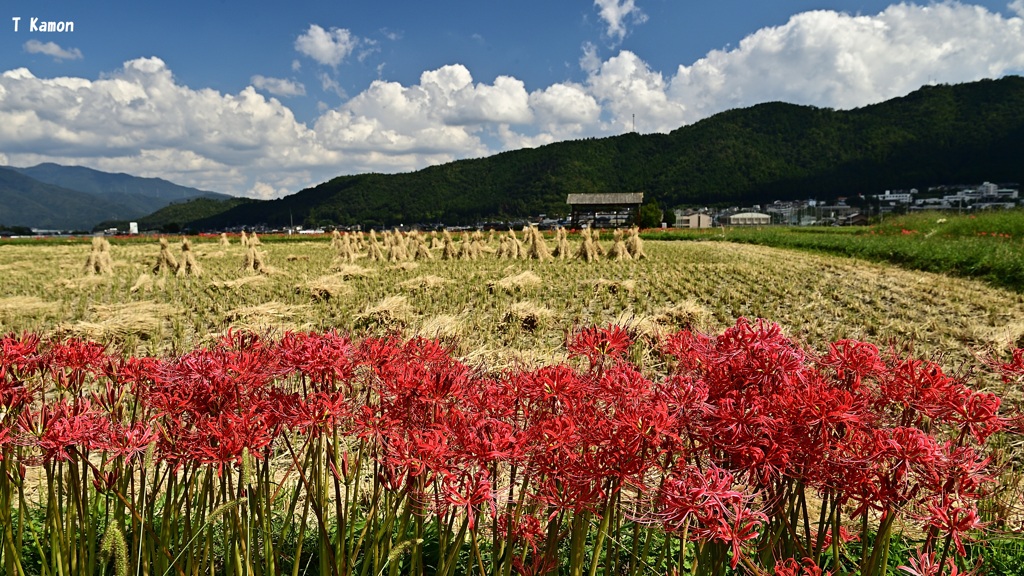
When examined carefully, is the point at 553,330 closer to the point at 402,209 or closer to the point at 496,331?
the point at 496,331

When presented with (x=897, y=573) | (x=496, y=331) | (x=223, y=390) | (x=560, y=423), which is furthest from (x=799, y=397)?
(x=496, y=331)

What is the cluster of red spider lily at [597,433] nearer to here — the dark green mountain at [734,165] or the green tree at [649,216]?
the green tree at [649,216]

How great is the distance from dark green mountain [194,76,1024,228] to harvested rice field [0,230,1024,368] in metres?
106

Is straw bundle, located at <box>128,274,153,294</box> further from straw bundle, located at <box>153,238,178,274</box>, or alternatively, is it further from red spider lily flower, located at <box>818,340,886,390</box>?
red spider lily flower, located at <box>818,340,886,390</box>

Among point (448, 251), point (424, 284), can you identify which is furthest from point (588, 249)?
point (424, 284)

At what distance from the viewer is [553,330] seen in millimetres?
9406

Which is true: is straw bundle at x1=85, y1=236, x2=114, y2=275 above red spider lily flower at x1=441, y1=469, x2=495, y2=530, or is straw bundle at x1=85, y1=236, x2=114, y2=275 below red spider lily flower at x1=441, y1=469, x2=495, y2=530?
above

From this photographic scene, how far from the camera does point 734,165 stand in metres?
149

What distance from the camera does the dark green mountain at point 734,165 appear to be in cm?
12319

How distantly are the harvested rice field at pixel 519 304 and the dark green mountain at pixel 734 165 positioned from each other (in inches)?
4175

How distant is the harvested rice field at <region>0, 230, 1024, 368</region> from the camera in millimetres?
8164

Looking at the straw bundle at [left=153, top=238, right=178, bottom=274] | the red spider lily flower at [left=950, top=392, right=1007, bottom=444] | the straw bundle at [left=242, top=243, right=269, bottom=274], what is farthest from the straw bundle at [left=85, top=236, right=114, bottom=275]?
the red spider lily flower at [left=950, top=392, right=1007, bottom=444]

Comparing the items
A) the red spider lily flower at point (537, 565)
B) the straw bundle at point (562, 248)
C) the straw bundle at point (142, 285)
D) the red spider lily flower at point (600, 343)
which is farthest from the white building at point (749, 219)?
the red spider lily flower at point (537, 565)

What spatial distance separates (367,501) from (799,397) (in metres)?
2.92
